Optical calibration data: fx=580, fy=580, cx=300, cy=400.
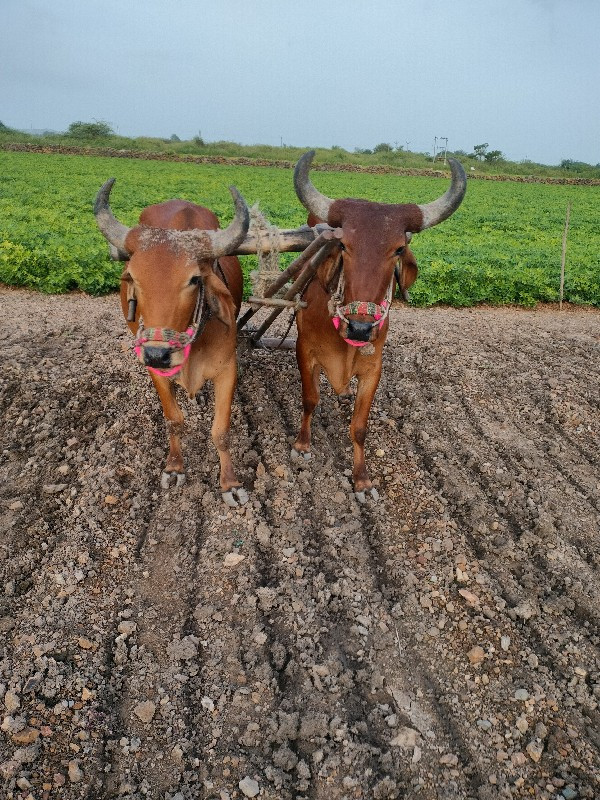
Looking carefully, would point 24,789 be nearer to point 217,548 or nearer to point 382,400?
point 217,548

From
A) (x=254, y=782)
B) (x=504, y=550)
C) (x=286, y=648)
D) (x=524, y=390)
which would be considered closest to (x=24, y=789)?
(x=254, y=782)

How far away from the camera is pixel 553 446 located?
5875 mm

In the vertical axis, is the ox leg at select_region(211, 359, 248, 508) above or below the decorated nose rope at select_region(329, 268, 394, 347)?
below

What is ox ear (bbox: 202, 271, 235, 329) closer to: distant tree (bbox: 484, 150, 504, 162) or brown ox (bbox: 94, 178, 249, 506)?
brown ox (bbox: 94, 178, 249, 506)

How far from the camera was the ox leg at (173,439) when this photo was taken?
486cm

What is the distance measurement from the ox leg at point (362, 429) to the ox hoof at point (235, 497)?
0.97m

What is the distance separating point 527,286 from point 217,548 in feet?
33.8

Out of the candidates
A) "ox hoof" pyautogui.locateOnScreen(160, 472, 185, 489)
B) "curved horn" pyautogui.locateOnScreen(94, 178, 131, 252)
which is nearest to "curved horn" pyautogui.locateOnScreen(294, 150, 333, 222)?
"curved horn" pyautogui.locateOnScreen(94, 178, 131, 252)

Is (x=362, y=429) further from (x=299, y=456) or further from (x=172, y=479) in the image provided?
(x=172, y=479)

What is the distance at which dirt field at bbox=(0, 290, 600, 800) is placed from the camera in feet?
9.70

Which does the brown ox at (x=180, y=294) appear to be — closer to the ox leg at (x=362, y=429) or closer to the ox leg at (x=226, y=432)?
the ox leg at (x=226, y=432)

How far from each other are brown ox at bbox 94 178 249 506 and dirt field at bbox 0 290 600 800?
45.4 inches

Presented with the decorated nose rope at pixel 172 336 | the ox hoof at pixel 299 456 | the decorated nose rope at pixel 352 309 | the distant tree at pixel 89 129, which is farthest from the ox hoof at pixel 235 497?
the distant tree at pixel 89 129

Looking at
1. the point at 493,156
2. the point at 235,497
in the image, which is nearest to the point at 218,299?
the point at 235,497
